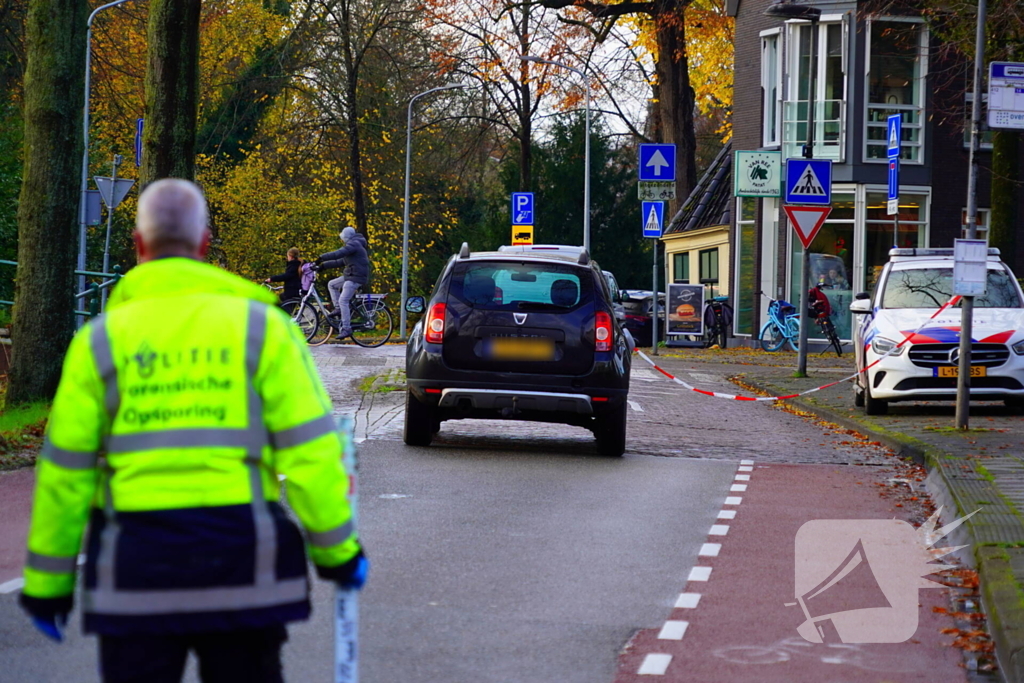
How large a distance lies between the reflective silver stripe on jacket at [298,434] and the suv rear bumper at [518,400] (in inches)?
351

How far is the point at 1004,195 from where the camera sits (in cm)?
2192

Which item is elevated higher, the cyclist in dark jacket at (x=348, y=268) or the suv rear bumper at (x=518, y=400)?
the cyclist in dark jacket at (x=348, y=268)

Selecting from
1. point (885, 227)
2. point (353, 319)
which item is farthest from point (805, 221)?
point (885, 227)

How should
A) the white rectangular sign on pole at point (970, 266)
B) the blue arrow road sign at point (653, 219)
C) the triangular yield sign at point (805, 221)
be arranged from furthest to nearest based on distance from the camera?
the blue arrow road sign at point (653, 219), the triangular yield sign at point (805, 221), the white rectangular sign on pole at point (970, 266)

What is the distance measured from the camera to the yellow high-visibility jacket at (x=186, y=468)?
3393 mm

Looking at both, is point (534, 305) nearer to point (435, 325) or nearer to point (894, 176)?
point (435, 325)

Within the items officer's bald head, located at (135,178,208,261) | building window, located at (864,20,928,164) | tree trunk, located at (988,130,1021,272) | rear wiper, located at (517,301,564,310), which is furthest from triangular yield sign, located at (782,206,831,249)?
officer's bald head, located at (135,178,208,261)

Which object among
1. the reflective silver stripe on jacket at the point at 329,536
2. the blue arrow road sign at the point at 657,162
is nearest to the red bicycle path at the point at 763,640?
the reflective silver stripe on jacket at the point at 329,536

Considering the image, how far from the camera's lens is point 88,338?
353 centimetres

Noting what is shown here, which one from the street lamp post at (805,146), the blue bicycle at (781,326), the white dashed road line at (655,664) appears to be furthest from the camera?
the blue bicycle at (781,326)

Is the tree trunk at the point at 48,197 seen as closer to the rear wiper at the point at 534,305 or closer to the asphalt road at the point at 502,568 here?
the asphalt road at the point at 502,568

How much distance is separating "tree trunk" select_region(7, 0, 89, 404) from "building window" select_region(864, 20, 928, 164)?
72.7 feet

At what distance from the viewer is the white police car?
55.6 feet

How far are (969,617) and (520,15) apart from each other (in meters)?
35.6
